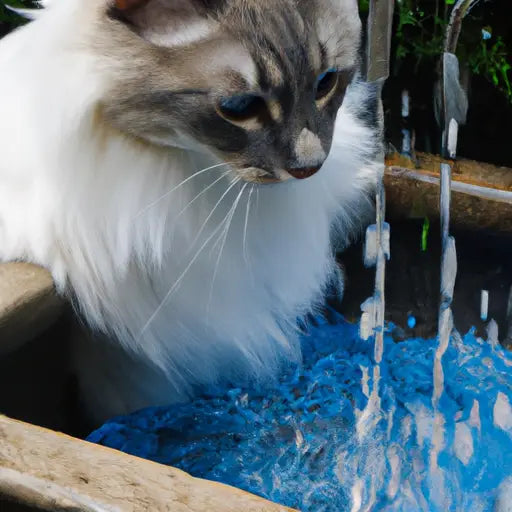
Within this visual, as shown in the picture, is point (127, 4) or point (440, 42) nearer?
point (127, 4)

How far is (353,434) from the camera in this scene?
1.60 meters

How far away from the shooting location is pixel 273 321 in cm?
157

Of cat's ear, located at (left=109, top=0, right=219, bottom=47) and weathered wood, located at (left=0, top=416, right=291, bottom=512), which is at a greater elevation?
cat's ear, located at (left=109, top=0, right=219, bottom=47)

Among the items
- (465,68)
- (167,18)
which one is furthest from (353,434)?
(465,68)

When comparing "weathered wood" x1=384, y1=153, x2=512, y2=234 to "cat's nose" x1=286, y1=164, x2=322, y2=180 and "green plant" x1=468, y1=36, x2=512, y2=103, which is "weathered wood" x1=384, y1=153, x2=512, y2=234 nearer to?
"green plant" x1=468, y1=36, x2=512, y2=103

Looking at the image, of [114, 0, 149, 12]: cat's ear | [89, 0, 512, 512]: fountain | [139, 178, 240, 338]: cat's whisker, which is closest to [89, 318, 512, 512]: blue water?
[89, 0, 512, 512]: fountain

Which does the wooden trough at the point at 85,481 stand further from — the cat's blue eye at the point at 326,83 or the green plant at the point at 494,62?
the green plant at the point at 494,62

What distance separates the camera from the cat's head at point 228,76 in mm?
1079

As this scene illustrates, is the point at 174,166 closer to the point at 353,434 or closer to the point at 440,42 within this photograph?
the point at 353,434

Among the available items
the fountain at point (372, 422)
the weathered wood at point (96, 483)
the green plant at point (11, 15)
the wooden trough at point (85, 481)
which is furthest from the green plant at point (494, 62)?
the weathered wood at point (96, 483)

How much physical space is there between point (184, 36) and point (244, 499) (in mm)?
617

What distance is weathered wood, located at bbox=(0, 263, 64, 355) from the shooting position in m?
1.16

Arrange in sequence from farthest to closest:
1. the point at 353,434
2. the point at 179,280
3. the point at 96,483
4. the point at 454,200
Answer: the point at 454,200, the point at 353,434, the point at 179,280, the point at 96,483

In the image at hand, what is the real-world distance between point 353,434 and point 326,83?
0.74 m
